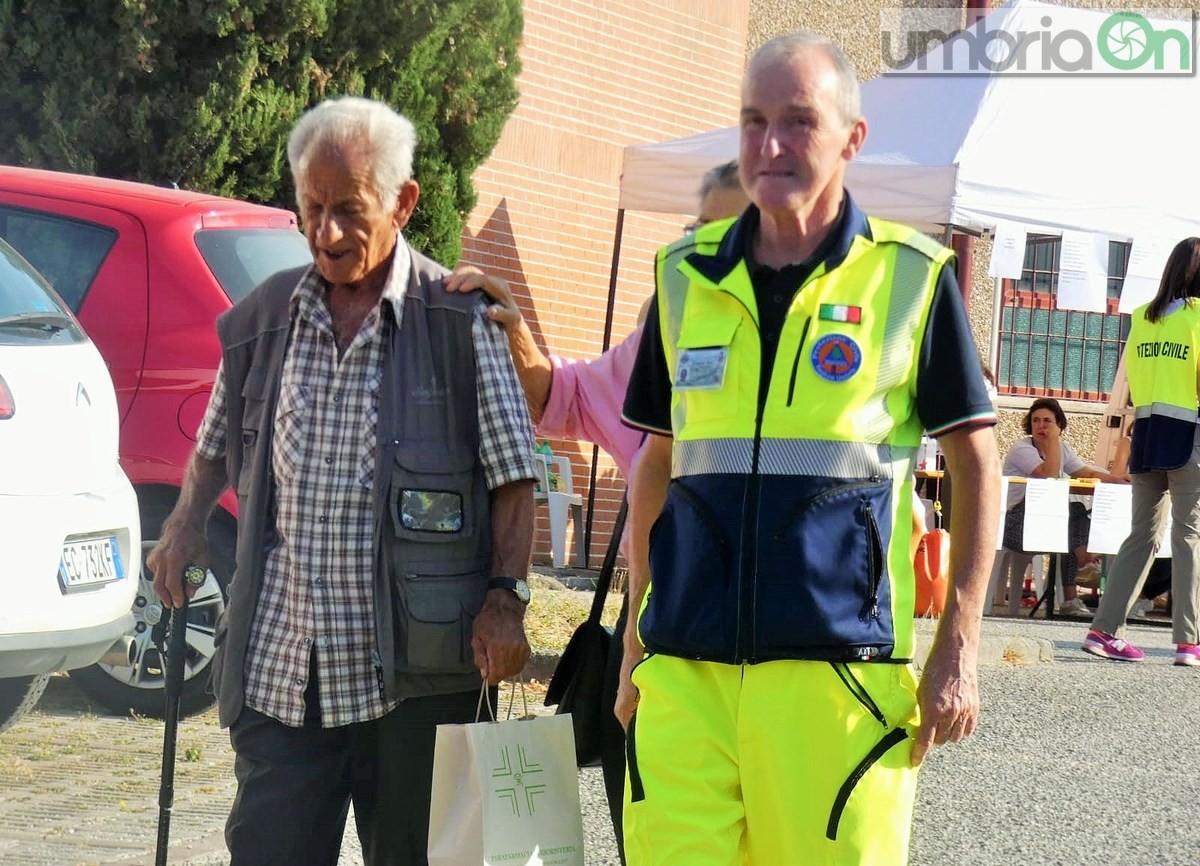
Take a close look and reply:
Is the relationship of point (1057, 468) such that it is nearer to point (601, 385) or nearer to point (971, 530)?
point (601, 385)

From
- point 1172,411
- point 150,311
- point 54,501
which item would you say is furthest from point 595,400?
point 1172,411

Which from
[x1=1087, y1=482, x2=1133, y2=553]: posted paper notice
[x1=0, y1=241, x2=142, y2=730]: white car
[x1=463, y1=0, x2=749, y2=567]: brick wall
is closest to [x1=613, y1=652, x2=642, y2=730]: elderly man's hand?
[x1=0, y1=241, x2=142, y2=730]: white car

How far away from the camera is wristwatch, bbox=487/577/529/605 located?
132 inches

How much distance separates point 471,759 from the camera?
313cm

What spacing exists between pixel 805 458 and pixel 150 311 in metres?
4.44

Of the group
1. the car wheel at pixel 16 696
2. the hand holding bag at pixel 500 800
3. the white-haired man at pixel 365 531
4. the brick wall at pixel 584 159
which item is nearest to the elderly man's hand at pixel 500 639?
the white-haired man at pixel 365 531

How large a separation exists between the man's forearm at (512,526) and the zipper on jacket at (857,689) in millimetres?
904

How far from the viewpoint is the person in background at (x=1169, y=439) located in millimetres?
9469

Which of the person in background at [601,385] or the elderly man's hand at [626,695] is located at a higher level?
the person in background at [601,385]

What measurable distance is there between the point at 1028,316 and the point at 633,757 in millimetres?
15949

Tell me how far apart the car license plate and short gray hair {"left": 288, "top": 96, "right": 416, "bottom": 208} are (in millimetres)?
2305

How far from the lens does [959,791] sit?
6348mm

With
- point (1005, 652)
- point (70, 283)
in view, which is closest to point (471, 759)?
point (70, 283)

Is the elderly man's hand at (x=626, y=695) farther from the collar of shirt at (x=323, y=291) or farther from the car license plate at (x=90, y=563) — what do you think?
the car license plate at (x=90, y=563)
